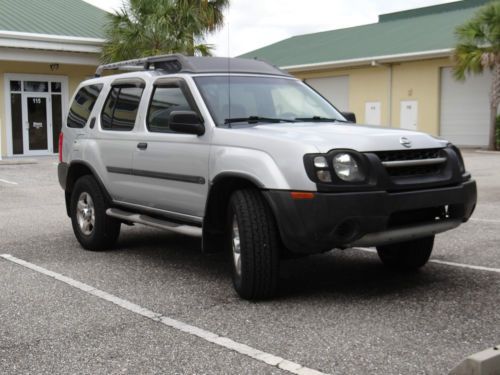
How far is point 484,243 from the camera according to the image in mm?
7570

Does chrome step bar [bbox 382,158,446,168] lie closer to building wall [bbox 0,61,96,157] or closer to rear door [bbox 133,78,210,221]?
rear door [bbox 133,78,210,221]

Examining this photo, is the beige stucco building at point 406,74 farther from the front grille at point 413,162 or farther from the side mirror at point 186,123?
the side mirror at point 186,123

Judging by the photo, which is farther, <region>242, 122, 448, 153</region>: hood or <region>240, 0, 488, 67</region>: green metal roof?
Answer: <region>240, 0, 488, 67</region>: green metal roof

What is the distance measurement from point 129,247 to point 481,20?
66.4ft

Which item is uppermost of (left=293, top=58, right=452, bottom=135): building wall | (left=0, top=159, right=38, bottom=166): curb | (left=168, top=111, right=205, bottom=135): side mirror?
(left=293, top=58, right=452, bottom=135): building wall

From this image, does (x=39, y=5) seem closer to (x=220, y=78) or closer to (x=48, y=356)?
(x=220, y=78)

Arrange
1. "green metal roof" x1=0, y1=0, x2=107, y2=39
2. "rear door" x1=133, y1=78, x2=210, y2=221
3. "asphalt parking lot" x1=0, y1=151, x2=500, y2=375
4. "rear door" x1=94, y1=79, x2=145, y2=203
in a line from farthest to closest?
1. "green metal roof" x1=0, y1=0, x2=107, y2=39
2. "rear door" x1=94, y1=79, x2=145, y2=203
3. "rear door" x1=133, y1=78, x2=210, y2=221
4. "asphalt parking lot" x1=0, y1=151, x2=500, y2=375

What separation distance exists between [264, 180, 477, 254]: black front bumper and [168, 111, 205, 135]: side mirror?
42.0 inches

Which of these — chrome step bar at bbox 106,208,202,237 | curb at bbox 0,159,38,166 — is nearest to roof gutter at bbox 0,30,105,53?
curb at bbox 0,159,38,166

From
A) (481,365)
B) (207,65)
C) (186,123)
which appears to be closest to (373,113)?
(207,65)

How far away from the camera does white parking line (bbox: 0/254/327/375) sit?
3.84 m

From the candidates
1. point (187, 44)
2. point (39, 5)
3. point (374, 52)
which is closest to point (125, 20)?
point (187, 44)

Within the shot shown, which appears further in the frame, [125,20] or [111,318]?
[125,20]

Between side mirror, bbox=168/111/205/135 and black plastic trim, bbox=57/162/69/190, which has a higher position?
side mirror, bbox=168/111/205/135
